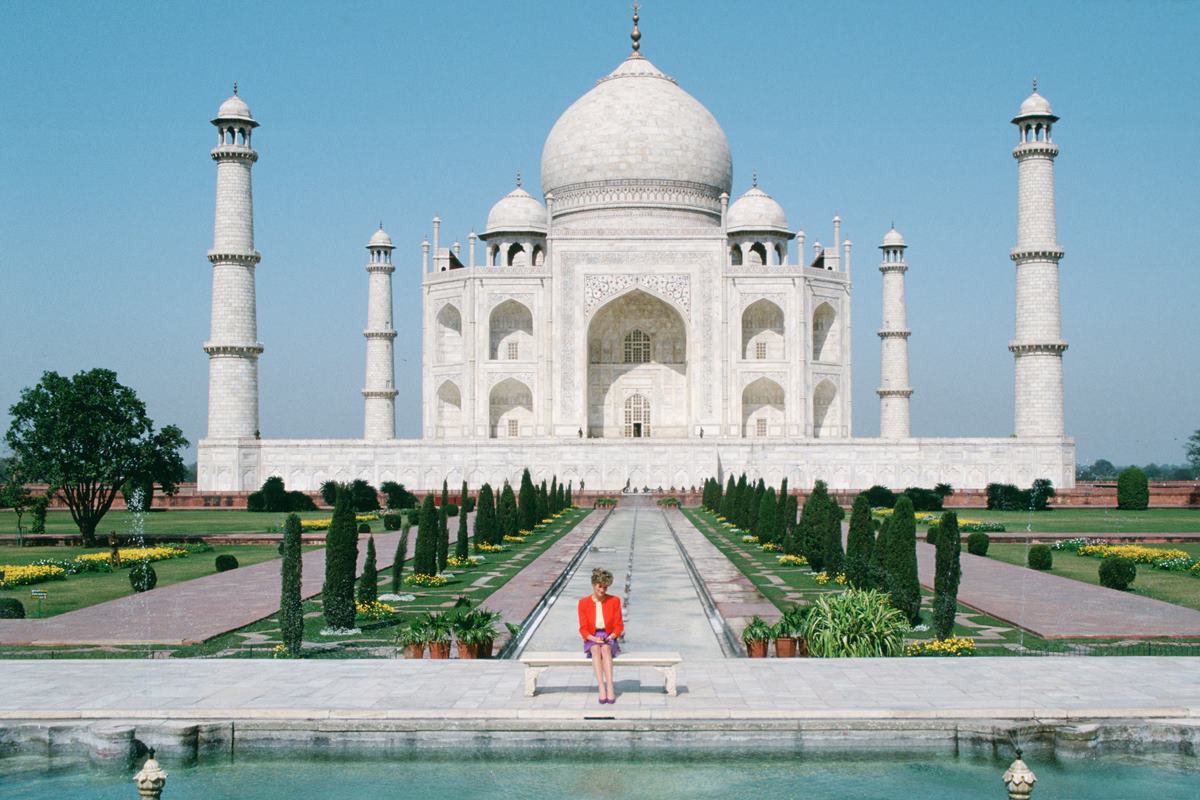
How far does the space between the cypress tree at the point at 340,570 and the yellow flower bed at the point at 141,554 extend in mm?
6201

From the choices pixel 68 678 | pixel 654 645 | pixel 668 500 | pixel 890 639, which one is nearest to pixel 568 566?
pixel 654 645

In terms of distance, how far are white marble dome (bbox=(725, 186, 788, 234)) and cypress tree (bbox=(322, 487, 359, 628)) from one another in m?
27.5

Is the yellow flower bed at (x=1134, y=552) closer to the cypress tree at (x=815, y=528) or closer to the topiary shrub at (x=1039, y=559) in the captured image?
the topiary shrub at (x=1039, y=559)

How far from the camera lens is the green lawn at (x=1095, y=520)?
19.4m

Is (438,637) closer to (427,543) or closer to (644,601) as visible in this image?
(644,601)

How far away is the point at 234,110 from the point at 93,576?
18590mm

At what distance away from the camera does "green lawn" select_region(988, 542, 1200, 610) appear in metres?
11.5

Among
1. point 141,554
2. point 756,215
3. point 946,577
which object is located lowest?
point 141,554

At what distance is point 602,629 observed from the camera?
6586 mm

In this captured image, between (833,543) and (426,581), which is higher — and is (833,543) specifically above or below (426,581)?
above

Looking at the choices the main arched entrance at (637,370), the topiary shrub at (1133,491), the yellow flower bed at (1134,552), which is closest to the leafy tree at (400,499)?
the main arched entrance at (637,370)

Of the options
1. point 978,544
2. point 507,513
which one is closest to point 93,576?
point 507,513

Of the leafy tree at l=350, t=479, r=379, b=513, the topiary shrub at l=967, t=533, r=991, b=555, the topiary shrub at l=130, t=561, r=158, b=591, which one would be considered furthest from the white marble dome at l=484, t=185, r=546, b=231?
the topiary shrub at l=130, t=561, r=158, b=591

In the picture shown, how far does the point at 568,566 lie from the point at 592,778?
803cm
